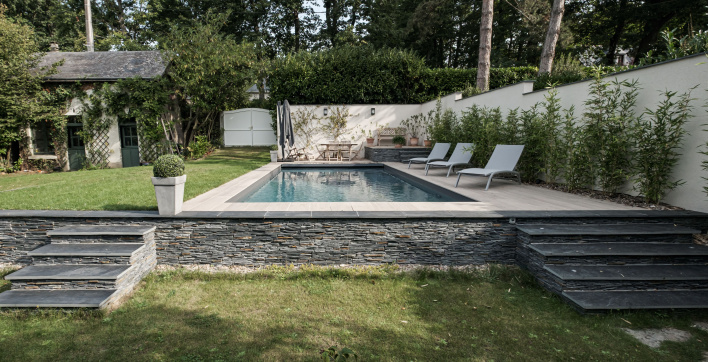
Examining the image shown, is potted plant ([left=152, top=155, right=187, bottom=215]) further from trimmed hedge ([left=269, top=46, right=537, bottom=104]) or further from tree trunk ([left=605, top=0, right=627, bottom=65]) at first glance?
tree trunk ([left=605, top=0, right=627, bottom=65])

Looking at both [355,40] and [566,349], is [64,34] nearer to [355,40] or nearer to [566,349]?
[355,40]

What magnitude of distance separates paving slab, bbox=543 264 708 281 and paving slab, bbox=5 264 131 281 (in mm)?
4148

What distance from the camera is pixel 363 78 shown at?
14.1 metres

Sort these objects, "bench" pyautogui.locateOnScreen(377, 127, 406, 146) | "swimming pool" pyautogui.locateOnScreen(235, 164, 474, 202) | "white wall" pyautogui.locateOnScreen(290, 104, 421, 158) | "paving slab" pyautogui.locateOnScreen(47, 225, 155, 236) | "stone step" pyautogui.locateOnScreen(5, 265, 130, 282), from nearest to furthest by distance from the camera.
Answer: "stone step" pyautogui.locateOnScreen(5, 265, 130, 282) → "paving slab" pyautogui.locateOnScreen(47, 225, 155, 236) → "swimming pool" pyautogui.locateOnScreen(235, 164, 474, 202) → "white wall" pyautogui.locateOnScreen(290, 104, 421, 158) → "bench" pyautogui.locateOnScreen(377, 127, 406, 146)

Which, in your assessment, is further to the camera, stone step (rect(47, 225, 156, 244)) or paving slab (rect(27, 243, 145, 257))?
stone step (rect(47, 225, 156, 244))

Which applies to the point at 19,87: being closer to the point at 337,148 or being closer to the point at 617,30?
the point at 337,148

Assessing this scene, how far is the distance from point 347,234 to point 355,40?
1956 cm

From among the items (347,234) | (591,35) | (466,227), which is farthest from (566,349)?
(591,35)

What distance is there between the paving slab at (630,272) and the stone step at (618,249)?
11cm

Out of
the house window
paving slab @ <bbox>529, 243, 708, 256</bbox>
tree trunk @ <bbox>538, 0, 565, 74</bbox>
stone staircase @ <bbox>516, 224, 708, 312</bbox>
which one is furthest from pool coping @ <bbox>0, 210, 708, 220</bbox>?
the house window

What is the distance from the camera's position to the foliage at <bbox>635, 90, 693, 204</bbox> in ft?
13.1

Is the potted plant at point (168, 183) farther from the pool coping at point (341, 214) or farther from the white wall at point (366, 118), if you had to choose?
the white wall at point (366, 118)

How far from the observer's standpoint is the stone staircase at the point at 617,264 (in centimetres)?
291

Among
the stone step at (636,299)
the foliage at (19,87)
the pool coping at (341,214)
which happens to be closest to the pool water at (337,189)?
the pool coping at (341,214)
